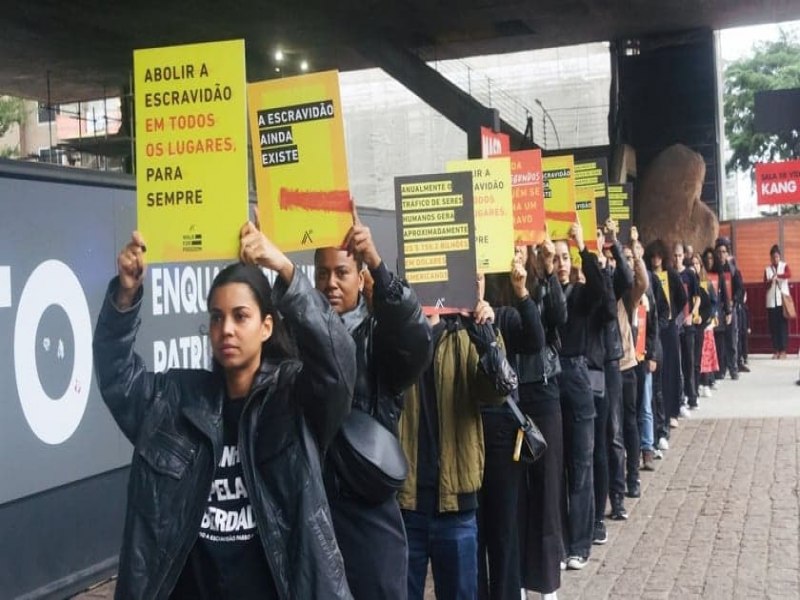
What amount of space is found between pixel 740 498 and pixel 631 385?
122cm

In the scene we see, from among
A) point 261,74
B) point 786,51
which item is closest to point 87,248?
point 261,74

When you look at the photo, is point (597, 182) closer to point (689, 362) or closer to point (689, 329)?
point (689, 329)

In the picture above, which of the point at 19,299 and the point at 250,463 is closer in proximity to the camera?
the point at 250,463

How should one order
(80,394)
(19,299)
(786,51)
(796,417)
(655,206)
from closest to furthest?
(19,299)
(80,394)
(796,417)
(655,206)
(786,51)

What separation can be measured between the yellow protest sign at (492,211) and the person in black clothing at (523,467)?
111 mm

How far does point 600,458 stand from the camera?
7422mm

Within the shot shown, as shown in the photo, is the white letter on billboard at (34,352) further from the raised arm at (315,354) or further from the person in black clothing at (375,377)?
the raised arm at (315,354)

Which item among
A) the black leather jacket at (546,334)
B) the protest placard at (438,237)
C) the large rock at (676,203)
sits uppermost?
the large rock at (676,203)

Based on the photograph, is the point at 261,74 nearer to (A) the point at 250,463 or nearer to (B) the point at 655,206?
(B) the point at 655,206

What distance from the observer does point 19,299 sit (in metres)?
5.04

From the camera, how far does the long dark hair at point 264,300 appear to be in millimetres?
2824

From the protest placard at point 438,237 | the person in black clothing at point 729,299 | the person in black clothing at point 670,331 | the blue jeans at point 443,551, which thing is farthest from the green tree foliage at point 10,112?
the blue jeans at point 443,551

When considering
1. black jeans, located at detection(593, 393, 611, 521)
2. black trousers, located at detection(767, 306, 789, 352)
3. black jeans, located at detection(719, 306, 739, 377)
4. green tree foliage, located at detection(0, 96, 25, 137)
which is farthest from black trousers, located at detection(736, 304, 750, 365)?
green tree foliage, located at detection(0, 96, 25, 137)

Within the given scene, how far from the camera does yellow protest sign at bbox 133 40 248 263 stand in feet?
9.41
